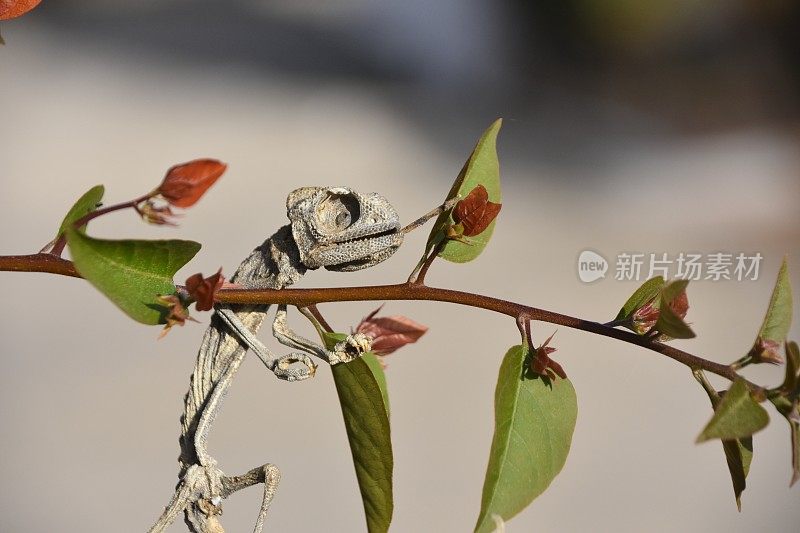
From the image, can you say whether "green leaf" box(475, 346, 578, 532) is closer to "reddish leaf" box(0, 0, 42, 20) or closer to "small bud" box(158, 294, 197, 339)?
"small bud" box(158, 294, 197, 339)

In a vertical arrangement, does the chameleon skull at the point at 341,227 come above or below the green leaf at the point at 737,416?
above

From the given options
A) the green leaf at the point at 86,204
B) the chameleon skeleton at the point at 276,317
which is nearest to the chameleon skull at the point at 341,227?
the chameleon skeleton at the point at 276,317

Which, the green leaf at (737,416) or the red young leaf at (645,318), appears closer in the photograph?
the green leaf at (737,416)

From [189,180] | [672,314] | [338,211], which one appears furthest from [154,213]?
[672,314]

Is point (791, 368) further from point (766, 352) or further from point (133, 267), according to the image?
point (133, 267)

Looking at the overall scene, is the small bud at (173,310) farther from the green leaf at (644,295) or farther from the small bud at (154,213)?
the green leaf at (644,295)

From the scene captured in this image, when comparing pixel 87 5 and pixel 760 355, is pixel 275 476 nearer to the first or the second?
pixel 760 355
